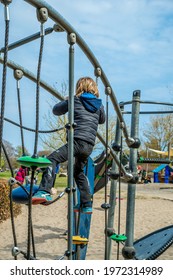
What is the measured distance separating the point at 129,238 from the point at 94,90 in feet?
4.19

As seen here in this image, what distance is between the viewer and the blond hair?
8.97 feet

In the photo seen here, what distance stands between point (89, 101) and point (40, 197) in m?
0.70

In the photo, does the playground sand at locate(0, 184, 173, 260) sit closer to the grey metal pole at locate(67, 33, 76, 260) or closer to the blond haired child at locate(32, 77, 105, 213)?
the blond haired child at locate(32, 77, 105, 213)

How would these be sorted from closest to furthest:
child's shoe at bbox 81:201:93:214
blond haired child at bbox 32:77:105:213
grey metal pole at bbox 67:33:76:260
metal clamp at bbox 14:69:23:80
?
grey metal pole at bbox 67:33:76:260 → metal clamp at bbox 14:69:23:80 → blond haired child at bbox 32:77:105:213 → child's shoe at bbox 81:201:93:214

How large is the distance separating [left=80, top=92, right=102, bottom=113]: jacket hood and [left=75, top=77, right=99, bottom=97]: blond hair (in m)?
0.03

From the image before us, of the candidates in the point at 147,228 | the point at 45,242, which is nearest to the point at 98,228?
the point at 147,228

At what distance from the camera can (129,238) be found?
344cm

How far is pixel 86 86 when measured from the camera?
2.73 m

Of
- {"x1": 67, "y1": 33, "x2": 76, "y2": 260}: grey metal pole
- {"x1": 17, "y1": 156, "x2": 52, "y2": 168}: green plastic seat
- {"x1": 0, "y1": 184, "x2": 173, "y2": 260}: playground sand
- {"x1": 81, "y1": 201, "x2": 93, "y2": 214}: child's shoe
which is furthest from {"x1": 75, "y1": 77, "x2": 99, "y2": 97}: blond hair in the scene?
{"x1": 0, "y1": 184, "x2": 173, "y2": 260}: playground sand

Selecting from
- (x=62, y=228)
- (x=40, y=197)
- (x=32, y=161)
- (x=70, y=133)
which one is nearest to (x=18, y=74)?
(x=70, y=133)

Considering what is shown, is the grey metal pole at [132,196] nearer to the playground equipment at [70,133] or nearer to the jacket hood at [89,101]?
the playground equipment at [70,133]

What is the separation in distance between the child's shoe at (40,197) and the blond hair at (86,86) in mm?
683

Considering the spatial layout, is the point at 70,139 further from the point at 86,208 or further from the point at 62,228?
the point at 62,228
